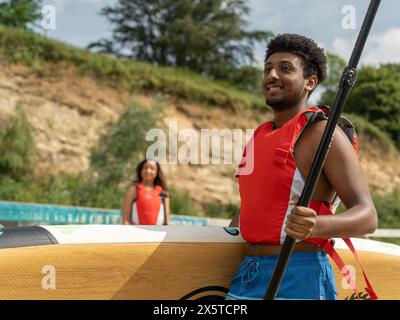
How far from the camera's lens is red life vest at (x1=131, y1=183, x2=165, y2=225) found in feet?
19.9

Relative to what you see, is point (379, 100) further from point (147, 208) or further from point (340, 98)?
point (340, 98)

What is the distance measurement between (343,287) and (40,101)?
46.2ft

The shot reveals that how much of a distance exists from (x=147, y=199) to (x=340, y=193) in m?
4.38

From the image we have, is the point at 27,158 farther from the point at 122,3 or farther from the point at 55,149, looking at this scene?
the point at 122,3

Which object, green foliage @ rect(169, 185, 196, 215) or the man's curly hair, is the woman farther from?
green foliage @ rect(169, 185, 196, 215)

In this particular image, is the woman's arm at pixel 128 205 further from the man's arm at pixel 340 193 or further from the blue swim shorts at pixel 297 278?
the man's arm at pixel 340 193

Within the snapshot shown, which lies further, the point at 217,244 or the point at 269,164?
the point at 217,244

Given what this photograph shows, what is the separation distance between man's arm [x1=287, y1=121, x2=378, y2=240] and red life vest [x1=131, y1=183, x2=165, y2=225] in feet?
13.8

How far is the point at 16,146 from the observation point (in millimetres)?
13875

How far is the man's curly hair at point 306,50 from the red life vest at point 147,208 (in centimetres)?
403

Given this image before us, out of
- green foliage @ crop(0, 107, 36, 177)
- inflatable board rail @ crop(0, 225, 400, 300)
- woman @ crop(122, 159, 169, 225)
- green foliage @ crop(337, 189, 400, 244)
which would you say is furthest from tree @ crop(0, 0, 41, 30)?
inflatable board rail @ crop(0, 225, 400, 300)

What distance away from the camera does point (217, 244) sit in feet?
8.27

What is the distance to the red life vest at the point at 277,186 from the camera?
2023 millimetres

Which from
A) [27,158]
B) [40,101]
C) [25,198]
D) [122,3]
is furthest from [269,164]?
[122,3]
